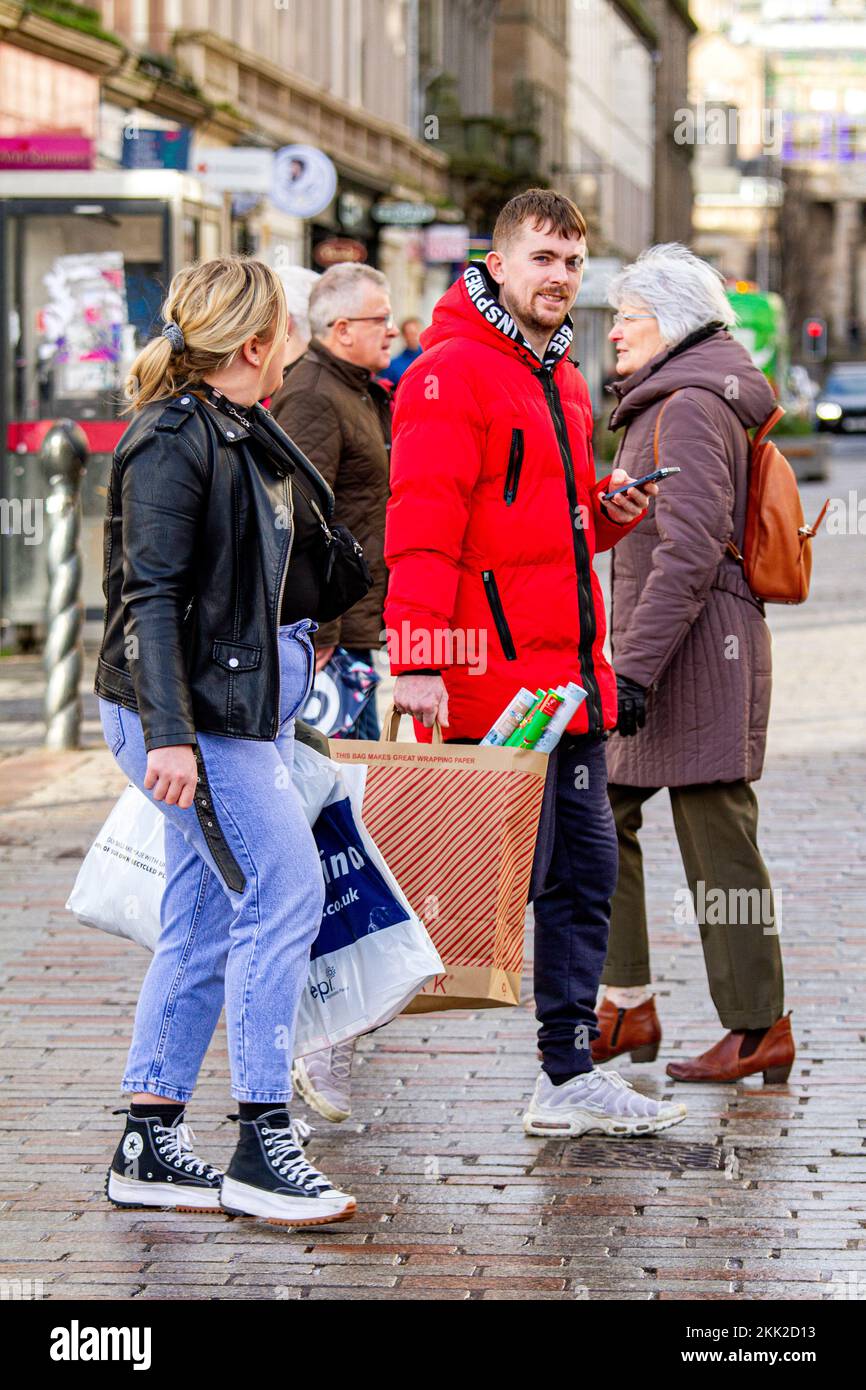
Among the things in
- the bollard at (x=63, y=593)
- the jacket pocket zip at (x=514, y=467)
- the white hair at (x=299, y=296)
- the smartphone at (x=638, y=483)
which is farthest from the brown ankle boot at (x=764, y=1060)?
the bollard at (x=63, y=593)

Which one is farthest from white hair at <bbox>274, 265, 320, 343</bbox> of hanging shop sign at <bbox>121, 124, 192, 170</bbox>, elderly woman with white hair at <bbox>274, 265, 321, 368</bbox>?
hanging shop sign at <bbox>121, 124, 192, 170</bbox>

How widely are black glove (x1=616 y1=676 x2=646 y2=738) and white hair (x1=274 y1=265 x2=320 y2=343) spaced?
1814 mm

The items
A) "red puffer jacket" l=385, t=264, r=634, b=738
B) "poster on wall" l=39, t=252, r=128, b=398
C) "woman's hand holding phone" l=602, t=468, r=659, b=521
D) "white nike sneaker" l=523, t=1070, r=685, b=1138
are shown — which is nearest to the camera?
"red puffer jacket" l=385, t=264, r=634, b=738

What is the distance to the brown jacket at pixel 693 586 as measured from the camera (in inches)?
218

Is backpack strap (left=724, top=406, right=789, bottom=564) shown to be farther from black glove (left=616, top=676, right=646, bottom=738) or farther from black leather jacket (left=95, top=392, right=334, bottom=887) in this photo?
black leather jacket (left=95, top=392, right=334, bottom=887)

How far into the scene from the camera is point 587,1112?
5.28 m

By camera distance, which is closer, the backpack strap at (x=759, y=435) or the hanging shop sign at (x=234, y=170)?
the backpack strap at (x=759, y=435)

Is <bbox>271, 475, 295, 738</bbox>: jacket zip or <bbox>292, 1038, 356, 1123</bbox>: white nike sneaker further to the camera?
<bbox>292, 1038, 356, 1123</bbox>: white nike sneaker

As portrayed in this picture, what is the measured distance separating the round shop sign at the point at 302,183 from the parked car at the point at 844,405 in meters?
43.4

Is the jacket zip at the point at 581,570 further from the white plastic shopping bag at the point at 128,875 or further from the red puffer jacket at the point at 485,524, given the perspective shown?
the white plastic shopping bag at the point at 128,875

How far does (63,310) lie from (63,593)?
154 inches

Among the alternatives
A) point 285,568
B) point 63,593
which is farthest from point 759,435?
point 63,593

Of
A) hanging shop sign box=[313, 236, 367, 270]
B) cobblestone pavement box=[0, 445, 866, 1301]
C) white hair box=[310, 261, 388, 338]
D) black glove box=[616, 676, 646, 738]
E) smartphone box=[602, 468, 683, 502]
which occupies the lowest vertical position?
cobblestone pavement box=[0, 445, 866, 1301]

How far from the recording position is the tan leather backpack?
563cm
